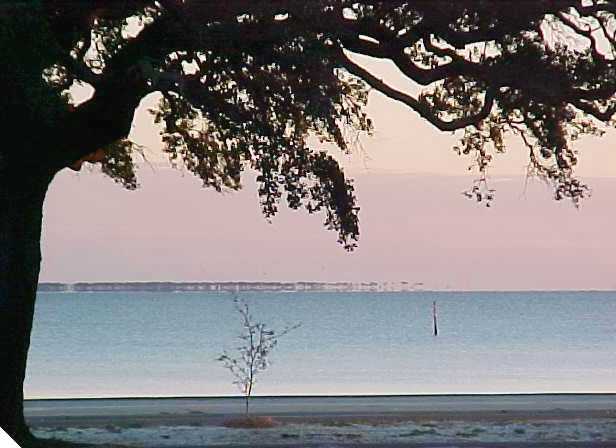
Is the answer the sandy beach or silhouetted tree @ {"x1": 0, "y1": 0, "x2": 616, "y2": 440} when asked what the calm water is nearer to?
the sandy beach

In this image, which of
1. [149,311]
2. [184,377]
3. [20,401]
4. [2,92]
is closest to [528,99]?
[2,92]

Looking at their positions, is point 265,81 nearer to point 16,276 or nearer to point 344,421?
point 16,276

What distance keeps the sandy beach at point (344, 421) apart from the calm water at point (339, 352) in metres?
16.1

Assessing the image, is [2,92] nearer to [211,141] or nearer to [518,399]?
[211,141]

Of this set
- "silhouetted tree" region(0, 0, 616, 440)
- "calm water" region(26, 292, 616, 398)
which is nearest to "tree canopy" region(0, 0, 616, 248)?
"silhouetted tree" region(0, 0, 616, 440)

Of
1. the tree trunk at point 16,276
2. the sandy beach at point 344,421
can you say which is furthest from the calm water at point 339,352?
the tree trunk at point 16,276

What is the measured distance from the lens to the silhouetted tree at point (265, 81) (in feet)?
52.1

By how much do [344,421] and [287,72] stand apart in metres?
9.88

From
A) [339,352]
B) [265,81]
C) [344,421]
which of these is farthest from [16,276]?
[339,352]

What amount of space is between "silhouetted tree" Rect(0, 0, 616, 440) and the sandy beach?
3.56m

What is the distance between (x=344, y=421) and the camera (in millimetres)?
24828

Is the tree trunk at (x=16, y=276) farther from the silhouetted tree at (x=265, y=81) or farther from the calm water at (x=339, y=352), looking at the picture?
the calm water at (x=339, y=352)

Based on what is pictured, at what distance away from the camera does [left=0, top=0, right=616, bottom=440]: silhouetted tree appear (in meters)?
15.9

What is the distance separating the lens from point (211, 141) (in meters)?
22.5
